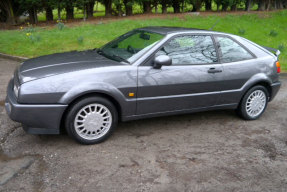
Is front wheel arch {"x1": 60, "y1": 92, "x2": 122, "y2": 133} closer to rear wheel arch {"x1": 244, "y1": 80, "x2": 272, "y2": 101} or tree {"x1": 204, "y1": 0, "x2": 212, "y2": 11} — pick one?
rear wheel arch {"x1": 244, "y1": 80, "x2": 272, "y2": 101}

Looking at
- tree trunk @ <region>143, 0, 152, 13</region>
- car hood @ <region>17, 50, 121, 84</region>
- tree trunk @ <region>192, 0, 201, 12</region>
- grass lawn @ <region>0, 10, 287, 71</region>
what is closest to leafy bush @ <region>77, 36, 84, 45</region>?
grass lawn @ <region>0, 10, 287, 71</region>

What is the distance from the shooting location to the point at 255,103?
509 centimetres

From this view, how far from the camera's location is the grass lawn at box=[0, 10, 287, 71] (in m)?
9.57

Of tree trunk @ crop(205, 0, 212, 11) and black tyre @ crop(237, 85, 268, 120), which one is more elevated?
tree trunk @ crop(205, 0, 212, 11)

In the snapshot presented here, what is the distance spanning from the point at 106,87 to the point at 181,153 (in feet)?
4.38

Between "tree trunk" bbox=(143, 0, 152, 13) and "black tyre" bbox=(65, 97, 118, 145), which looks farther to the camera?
"tree trunk" bbox=(143, 0, 152, 13)

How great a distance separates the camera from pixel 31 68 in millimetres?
3977

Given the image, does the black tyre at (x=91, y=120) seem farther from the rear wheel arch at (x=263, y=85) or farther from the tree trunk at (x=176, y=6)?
the tree trunk at (x=176, y=6)

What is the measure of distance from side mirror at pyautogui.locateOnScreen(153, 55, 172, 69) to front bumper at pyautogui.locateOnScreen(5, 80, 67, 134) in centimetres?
136

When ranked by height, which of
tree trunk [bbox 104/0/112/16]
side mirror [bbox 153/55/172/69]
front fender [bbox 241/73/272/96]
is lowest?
front fender [bbox 241/73/272/96]

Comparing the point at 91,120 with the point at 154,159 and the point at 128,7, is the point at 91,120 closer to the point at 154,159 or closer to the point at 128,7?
the point at 154,159

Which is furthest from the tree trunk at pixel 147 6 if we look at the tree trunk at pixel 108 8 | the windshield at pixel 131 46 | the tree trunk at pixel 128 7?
the windshield at pixel 131 46

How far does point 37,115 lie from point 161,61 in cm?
176

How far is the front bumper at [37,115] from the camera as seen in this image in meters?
3.48
